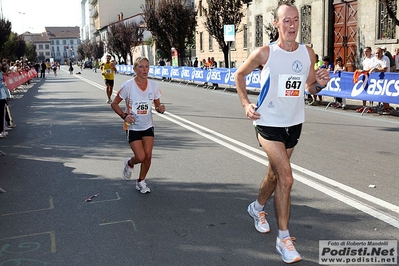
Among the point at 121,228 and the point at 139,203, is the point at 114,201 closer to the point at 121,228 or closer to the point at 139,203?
the point at 139,203

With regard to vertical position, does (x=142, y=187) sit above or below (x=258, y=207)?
below

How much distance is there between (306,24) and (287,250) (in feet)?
82.5

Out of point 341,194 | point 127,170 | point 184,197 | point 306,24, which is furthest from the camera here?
point 306,24

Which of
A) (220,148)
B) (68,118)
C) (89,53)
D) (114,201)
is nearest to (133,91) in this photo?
(114,201)

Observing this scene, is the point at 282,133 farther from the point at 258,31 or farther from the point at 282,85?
the point at 258,31

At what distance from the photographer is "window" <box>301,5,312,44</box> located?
2708 cm

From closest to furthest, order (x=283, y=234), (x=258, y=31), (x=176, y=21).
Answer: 1. (x=283, y=234)
2. (x=258, y=31)
3. (x=176, y=21)

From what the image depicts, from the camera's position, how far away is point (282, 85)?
405 centimetres

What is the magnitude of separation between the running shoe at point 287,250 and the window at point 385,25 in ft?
62.2

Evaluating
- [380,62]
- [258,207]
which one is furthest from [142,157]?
[380,62]

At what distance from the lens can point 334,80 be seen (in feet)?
50.4

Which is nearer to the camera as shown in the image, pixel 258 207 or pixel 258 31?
pixel 258 207

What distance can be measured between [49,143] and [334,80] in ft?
30.5

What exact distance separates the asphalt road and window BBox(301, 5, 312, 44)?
56.3ft
